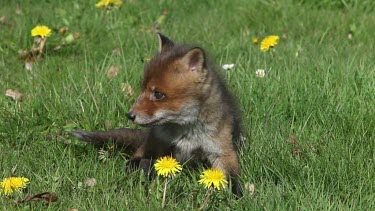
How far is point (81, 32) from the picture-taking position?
821 cm

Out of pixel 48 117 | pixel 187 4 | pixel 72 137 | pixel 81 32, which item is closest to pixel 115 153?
pixel 72 137

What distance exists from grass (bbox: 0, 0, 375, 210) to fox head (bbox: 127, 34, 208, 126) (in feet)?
1.39

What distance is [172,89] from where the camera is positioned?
4.88 m

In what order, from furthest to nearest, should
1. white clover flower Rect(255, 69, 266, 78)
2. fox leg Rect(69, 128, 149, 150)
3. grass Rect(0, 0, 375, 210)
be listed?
white clover flower Rect(255, 69, 266, 78), fox leg Rect(69, 128, 149, 150), grass Rect(0, 0, 375, 210)

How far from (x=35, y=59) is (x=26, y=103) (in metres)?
1.44

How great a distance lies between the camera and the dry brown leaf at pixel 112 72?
6.69 m

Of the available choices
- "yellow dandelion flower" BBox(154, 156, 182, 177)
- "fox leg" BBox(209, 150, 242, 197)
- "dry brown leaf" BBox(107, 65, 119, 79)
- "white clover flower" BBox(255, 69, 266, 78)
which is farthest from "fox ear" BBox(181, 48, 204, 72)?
"dry brown leaf" BBox(107, 65, 119, 79)

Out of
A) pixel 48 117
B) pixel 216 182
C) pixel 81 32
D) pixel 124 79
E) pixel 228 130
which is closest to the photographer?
pixel 216 182

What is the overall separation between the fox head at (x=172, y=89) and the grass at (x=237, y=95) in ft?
1.39

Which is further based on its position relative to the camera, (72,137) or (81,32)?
(81,32)

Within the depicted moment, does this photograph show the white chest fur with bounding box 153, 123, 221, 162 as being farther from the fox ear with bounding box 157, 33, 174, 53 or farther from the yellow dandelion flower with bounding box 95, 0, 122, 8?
the yellow dandelion flower with bounding box 95, 0, 122, 8

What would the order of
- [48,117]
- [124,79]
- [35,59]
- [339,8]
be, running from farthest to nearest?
[339,8] < [35,59] < [124,79] < [48,117]

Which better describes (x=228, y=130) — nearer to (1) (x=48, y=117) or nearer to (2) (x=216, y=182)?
(2) (x=216, y=182)

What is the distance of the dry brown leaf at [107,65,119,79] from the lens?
22.0ft
